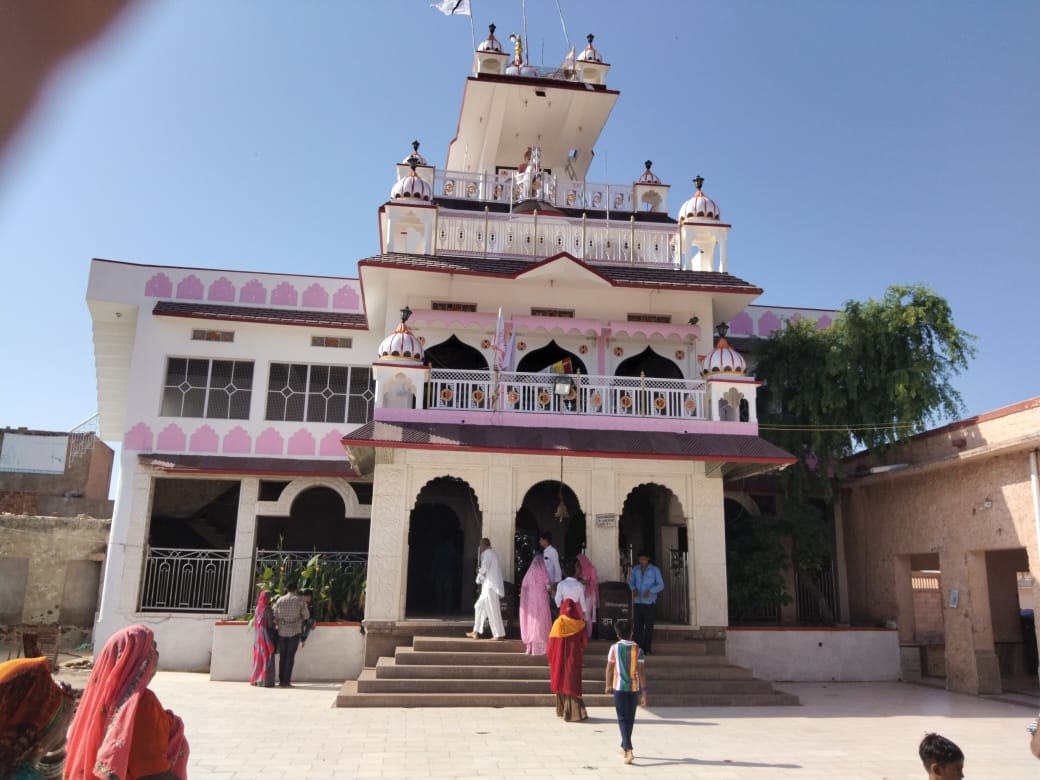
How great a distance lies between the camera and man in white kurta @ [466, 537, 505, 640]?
1119 cm

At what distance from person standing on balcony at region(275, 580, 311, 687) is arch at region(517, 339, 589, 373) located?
5.71m

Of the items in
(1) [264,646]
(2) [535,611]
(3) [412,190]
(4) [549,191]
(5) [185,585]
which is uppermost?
(4) [549,191]

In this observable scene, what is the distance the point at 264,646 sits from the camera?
458 inches

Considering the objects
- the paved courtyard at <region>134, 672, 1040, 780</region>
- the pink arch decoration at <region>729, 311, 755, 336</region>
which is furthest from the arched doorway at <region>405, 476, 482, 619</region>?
the pink arch decoration at <region>729, 311, 755, 336</region>

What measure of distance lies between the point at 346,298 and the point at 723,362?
7.86 m

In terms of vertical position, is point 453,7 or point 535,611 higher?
point 453,7

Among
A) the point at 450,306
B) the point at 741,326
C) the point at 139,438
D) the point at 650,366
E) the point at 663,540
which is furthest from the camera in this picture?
the point at 741,326

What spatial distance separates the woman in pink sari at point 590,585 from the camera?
37.7 ft

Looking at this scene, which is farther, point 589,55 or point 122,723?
point 589,55

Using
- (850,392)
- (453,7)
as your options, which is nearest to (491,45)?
(453,7)

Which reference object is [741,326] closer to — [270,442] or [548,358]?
[548,358]

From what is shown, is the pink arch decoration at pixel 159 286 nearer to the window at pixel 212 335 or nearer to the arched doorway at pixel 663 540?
the window at pixel 212 335

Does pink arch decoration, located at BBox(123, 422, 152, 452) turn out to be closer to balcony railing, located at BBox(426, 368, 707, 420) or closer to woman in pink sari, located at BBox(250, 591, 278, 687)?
woman in pink sari, located at BBox(250, 591, 278, 687)

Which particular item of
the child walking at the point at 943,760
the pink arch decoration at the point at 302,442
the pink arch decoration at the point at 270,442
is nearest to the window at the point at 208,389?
the pink arch decoration at the point at 270,442
